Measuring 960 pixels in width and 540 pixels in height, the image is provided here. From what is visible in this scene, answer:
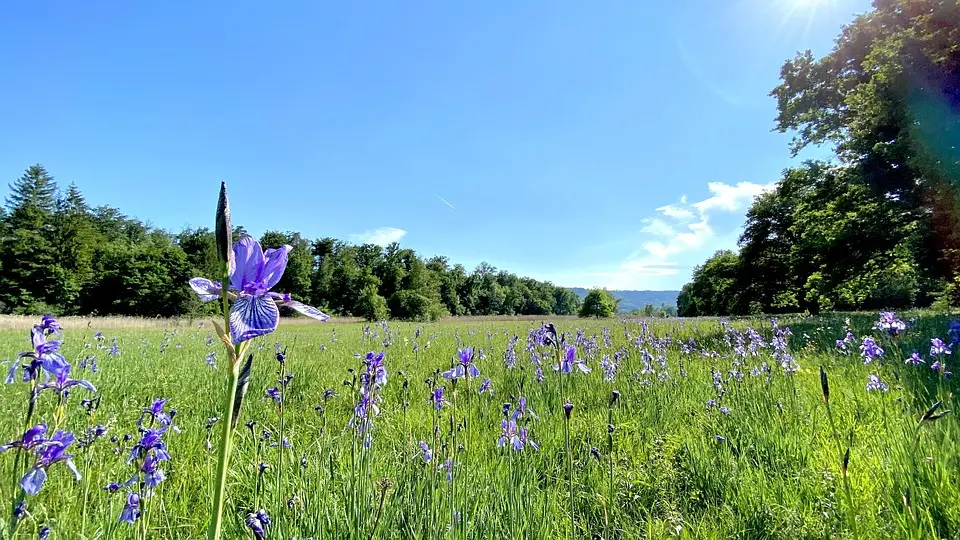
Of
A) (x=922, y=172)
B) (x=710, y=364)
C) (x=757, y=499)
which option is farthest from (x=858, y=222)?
(x=757, y=499)

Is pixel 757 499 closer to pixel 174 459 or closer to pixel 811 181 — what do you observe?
pixel 174 459

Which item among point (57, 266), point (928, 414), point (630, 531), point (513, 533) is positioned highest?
point (57, 266)

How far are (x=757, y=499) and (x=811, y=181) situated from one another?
23.2m

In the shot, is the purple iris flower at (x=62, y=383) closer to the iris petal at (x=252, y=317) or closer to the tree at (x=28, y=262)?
the iris petal at (x=252, y=317)

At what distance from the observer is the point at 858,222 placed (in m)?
14.8

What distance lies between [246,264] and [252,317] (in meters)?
0.15

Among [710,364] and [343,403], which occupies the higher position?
[710,364]

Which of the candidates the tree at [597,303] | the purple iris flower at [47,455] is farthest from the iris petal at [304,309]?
the tree at [597,303]

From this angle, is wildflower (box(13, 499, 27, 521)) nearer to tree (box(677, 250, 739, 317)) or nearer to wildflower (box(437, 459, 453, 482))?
wildflower (box(437, 459, 453, 482))

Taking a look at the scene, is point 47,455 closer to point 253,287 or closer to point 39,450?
point 39,450

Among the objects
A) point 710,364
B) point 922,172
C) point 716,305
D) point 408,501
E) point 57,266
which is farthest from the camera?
point 716,305

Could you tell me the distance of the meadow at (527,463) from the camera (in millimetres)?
2131

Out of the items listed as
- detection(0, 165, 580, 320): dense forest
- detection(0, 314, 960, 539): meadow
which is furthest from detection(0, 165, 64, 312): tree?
detection(0, 314, 960, 539): meadow

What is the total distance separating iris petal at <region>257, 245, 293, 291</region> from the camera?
0.99m
